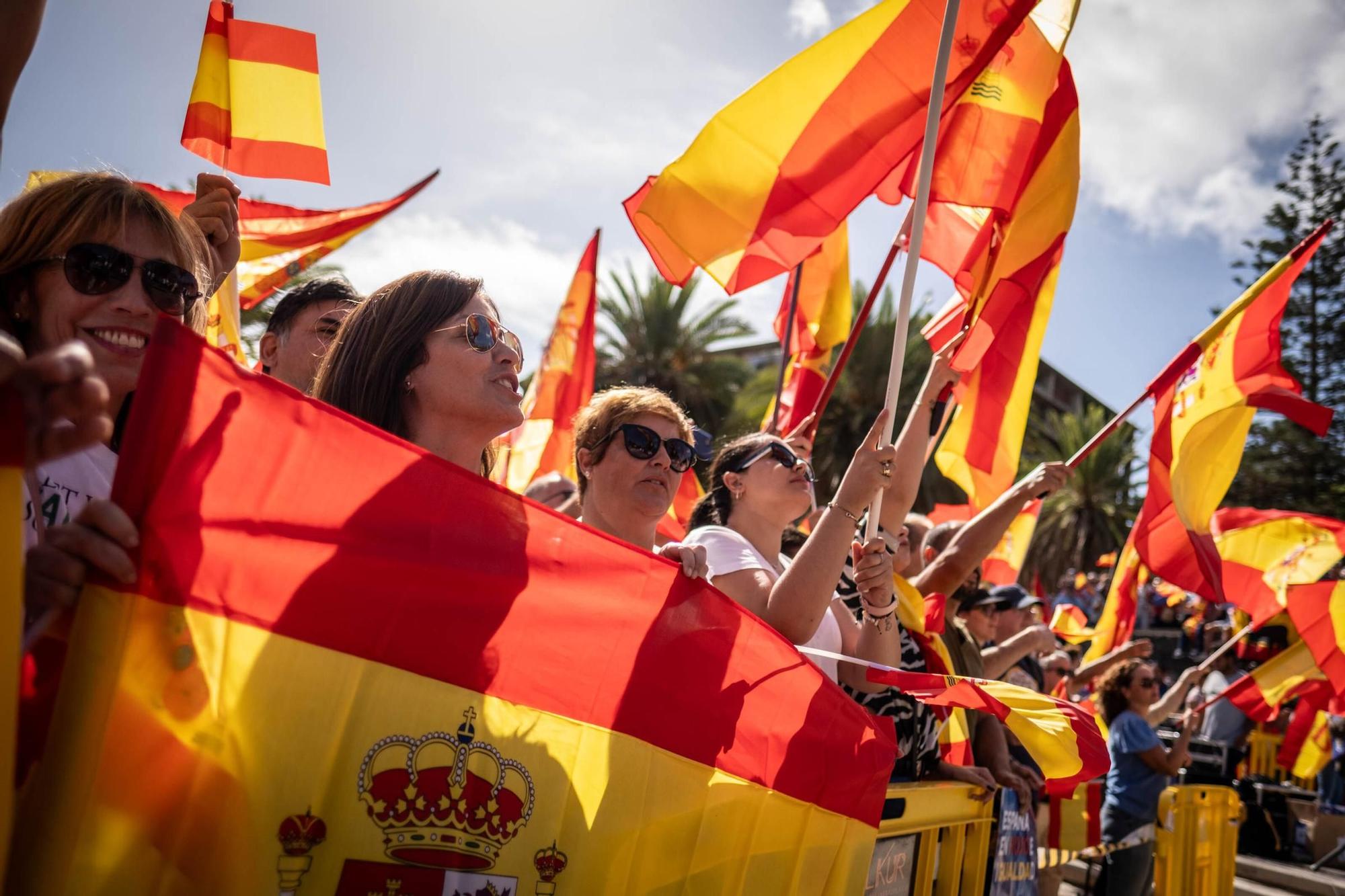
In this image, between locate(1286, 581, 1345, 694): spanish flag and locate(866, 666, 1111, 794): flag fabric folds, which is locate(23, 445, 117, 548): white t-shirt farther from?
locate(1286, 581, 1345, 694): spanish flag

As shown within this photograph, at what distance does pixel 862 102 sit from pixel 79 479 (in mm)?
2703

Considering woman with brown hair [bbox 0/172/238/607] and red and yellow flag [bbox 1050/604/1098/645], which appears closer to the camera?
woman with brown hair [bbox 0/172/238/607]

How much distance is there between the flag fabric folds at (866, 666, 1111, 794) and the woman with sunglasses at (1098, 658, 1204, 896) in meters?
3.76

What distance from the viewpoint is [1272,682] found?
659cm

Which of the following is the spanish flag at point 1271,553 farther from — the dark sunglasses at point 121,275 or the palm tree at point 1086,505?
the palm tree at point 1086,505

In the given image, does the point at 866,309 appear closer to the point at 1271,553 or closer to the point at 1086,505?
the point at 1271,553

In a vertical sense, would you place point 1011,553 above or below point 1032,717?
above

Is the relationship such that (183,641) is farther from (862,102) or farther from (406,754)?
(862,102)

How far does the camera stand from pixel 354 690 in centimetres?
164

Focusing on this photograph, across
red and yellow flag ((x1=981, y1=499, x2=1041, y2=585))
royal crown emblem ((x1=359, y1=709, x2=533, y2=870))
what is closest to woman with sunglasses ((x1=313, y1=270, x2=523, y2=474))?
royal crown emblem ((x1=359, y1=709, x2=533, y2=870))

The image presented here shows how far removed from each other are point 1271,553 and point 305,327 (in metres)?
7.09

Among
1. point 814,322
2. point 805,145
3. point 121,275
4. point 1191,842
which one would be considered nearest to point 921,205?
point 805,145

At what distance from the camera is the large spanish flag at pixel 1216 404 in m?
4.77

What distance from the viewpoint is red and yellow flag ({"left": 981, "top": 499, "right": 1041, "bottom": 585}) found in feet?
23.9
